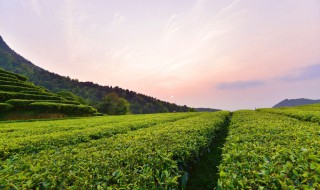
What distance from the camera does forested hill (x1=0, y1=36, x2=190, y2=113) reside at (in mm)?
124719

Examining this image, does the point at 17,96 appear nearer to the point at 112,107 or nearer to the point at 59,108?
the point at 59,108

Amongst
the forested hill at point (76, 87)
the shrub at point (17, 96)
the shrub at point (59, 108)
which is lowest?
the shrub at point (59, 108)

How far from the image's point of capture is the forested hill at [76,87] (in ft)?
409

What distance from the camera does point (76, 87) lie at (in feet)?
436

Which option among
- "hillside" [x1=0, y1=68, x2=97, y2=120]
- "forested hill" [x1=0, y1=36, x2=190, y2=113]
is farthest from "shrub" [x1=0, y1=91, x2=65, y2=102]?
"forested hill" [x1=0, y1=36, x2=190, y2=113]

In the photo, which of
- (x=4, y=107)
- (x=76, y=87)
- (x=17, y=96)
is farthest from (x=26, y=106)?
(x=76, y=87)

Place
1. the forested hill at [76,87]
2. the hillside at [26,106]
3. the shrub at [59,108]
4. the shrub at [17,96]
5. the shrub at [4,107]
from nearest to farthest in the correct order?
1. the shrub at [4,107]
2. the hillside at [26,106]
3. the shrub at [59,108]
4. the shrub at [17,96]
5. the forested hill at [76,87]

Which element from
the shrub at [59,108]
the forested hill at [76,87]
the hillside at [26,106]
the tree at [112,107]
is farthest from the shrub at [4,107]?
the forested hill at [76,87]

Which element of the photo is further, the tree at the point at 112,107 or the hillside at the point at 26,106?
the tree at the point at 112,107

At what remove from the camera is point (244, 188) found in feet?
10.6

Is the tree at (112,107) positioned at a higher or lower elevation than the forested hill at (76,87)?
lower

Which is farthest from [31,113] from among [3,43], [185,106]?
[3,43]

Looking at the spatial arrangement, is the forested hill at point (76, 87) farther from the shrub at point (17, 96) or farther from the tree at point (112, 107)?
the shrub at point (17, 96)

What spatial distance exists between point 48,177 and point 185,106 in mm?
176947
